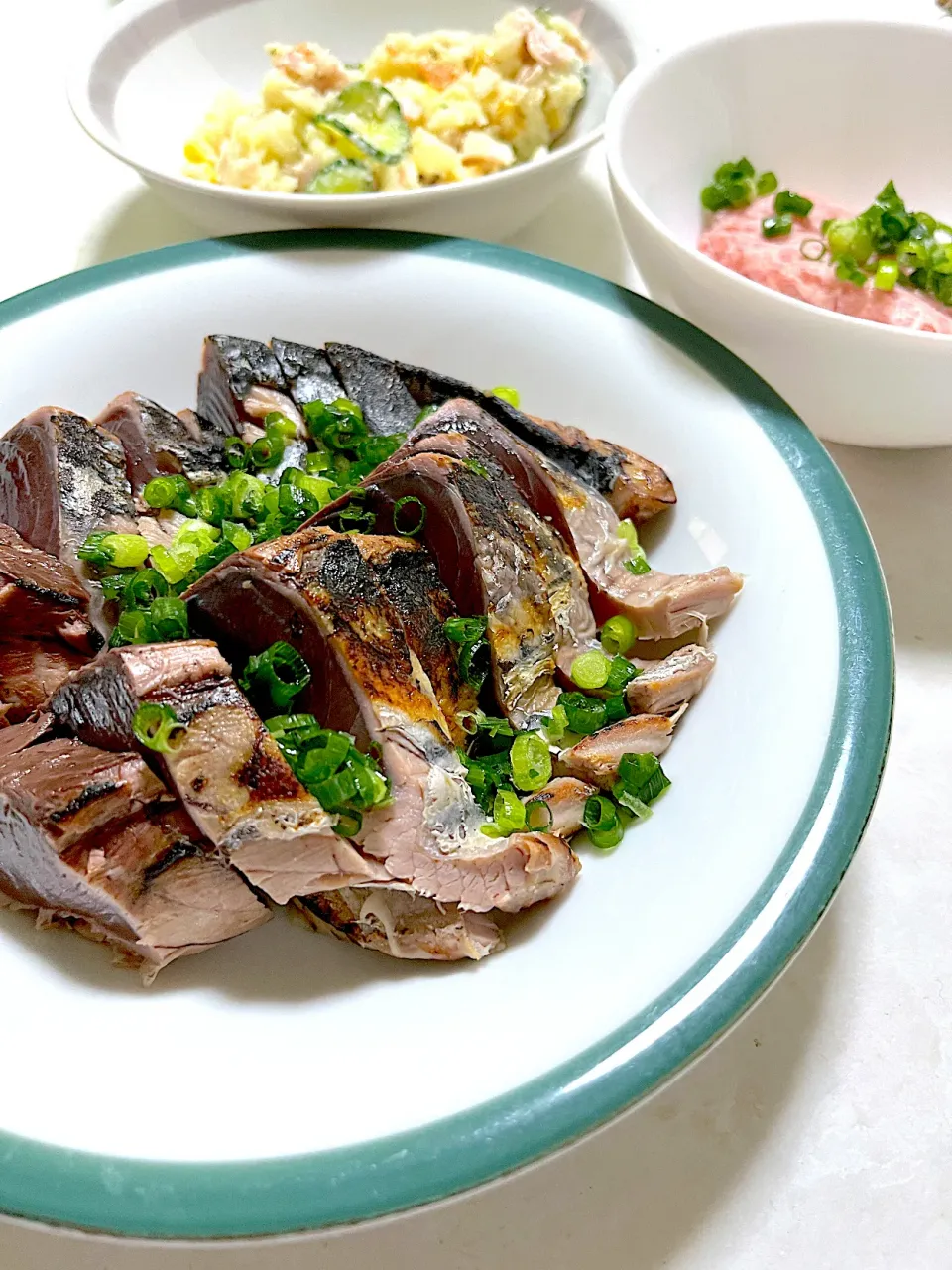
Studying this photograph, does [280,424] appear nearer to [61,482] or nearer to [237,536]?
[237,536]

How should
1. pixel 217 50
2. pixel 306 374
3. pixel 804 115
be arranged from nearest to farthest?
pixel 306 374 < pixel 804 115 < pixel 217 50

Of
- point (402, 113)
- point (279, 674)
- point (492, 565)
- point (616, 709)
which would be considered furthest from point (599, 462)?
point (402, 113)

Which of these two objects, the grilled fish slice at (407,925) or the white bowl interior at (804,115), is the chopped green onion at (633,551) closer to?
the grilled fish slice at (407,925)

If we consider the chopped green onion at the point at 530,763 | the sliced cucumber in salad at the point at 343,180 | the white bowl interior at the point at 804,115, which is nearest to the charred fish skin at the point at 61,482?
the chopped green onion at the point at 530,763

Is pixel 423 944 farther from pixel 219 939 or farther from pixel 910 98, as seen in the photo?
pixel 910 98

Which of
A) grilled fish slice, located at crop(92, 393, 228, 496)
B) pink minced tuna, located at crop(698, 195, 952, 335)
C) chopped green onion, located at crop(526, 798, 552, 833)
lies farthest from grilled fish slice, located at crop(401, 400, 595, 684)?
pink minced tuna, located at crop(698, 195, 952, 335)

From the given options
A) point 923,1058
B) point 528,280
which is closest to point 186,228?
point 528,280

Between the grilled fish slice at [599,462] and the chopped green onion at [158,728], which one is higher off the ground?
the chopped green onion at [158,728]
